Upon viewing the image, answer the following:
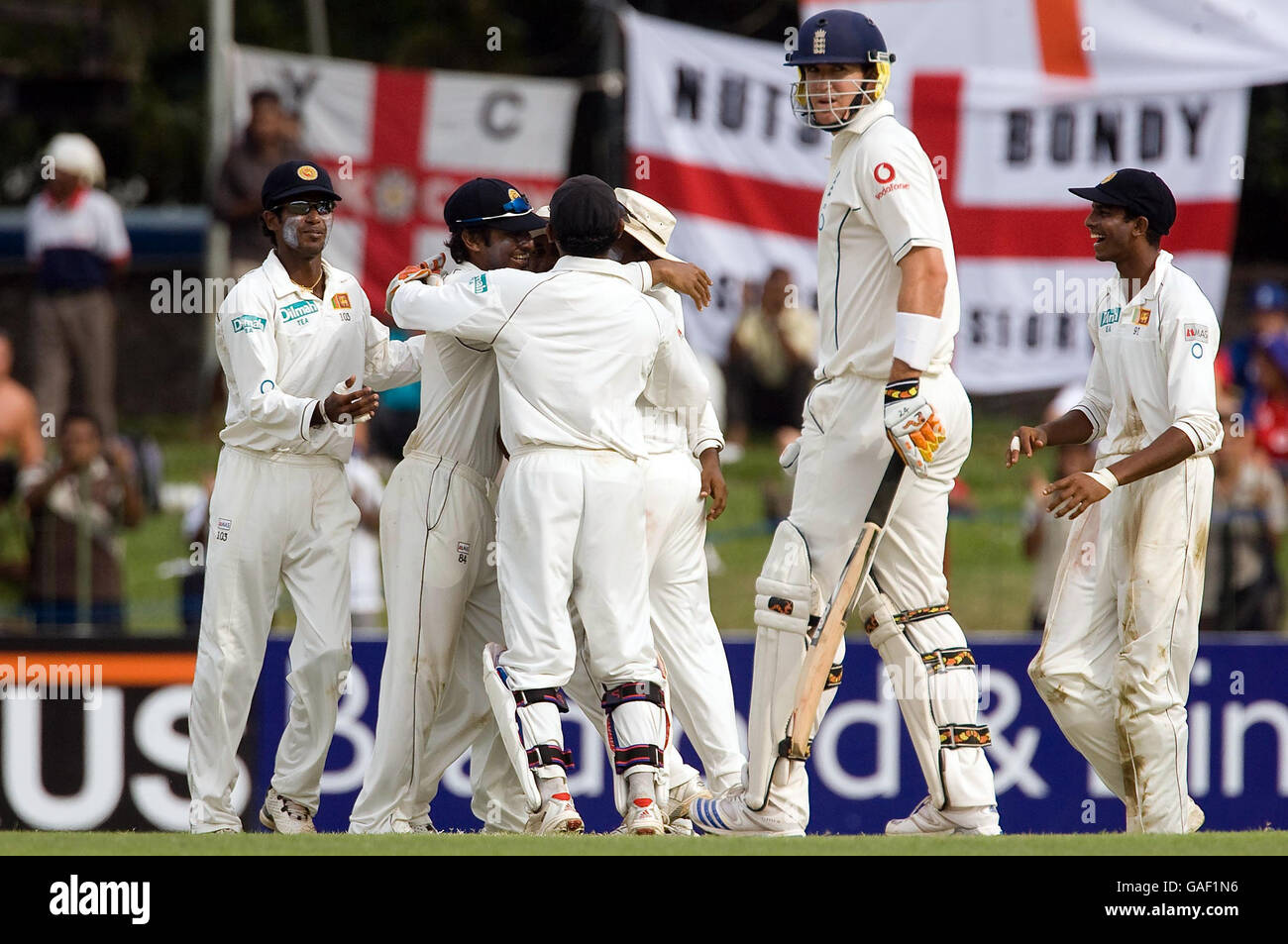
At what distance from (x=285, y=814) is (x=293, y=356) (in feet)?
5.90

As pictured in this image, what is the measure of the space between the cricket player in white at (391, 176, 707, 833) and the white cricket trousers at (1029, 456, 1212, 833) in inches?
65.4

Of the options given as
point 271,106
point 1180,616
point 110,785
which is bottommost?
point 110,785

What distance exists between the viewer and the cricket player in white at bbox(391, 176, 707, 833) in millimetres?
7160

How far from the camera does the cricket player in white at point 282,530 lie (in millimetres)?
7867

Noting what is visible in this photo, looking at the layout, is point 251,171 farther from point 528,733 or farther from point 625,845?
point 625,845

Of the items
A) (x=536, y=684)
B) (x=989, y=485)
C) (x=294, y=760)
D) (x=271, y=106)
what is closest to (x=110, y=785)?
(x=294, y=760)

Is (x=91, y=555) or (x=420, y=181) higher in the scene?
(x=420, y=181)

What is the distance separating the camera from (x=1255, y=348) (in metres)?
16.1

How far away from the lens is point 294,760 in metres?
7.91

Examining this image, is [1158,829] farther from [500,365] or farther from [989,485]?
[989,485]

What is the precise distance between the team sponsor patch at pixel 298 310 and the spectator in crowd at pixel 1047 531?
Answer: 516 cm
